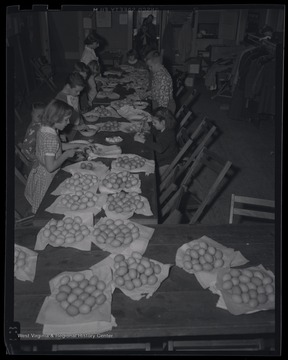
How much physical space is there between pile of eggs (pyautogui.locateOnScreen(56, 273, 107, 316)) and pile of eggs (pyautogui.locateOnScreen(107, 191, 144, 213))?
69cm

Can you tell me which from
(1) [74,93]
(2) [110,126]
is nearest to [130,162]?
(2) [110,126]

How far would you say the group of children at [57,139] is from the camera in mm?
3107

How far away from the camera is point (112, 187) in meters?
2.88

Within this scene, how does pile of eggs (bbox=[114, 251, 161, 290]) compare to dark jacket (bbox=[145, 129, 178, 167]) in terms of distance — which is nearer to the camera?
pile of eggs (bbox=[114, 251, 161, 290])

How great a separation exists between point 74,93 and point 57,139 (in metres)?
1.37

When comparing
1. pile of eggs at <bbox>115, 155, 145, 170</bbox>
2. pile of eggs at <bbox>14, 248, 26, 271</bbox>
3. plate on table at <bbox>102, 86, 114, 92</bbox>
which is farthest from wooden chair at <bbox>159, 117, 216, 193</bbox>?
plate on table at <bbox>102, 86, 114, 92</bbox>

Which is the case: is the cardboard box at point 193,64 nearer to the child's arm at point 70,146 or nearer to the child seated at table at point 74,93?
the child seated at table at point 74,93

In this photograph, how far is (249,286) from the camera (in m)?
1.98

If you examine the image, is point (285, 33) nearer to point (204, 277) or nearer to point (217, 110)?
point (204, 277)

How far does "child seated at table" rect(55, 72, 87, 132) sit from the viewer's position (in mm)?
4184

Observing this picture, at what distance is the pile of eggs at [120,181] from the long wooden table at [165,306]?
0.75m

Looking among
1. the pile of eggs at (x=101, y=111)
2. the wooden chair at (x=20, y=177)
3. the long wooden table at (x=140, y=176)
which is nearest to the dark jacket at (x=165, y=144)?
the long wooden table at (x=140, y=176)

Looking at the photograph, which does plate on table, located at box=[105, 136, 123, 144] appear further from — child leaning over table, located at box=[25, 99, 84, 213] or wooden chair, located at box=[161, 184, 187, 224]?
wooden chair, located at box=[161, 184, 187, 224]

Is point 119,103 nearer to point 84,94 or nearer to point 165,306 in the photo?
point 84,94
